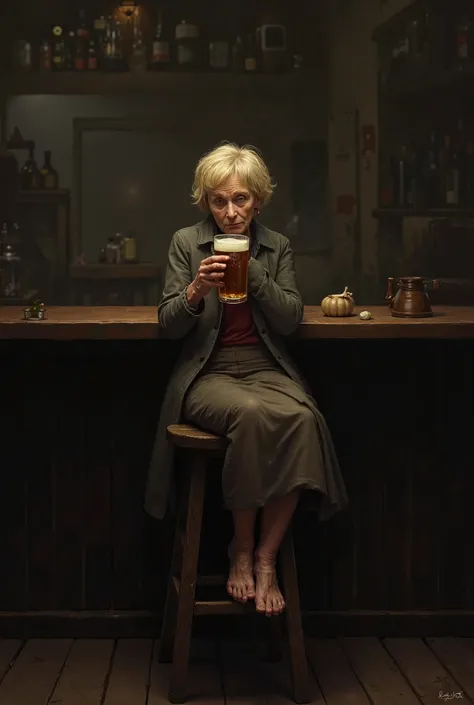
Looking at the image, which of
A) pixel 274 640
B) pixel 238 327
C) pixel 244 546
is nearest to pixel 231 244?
pixel 238 327

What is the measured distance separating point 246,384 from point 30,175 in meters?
2.82

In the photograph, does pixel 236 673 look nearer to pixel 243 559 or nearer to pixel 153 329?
pixel 243 559

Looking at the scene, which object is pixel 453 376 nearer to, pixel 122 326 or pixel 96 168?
pixel 122 326

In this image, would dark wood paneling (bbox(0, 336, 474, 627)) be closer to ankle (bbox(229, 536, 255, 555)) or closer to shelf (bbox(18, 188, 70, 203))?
ankle (bbox(229, 536, 255, 555))

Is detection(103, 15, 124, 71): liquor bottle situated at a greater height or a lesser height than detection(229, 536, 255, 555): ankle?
greater

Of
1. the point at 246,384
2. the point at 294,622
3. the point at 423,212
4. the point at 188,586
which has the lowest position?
the point at 294,622

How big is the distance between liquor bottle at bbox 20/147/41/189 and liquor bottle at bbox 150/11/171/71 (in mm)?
776

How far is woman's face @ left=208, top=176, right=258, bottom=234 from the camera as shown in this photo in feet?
9.62

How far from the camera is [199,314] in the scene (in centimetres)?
290

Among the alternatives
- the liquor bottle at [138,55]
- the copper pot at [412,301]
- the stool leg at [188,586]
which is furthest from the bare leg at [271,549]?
the liquor bottle at [138,55]

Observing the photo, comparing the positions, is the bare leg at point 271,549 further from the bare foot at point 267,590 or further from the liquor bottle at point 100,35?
the liquor bottle at point 100,35

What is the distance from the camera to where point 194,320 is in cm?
291

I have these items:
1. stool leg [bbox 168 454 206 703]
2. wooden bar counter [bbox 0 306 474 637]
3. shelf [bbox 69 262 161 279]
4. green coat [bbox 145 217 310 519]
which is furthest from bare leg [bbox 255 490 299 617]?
shelf [bbox 69 262 161 279]
